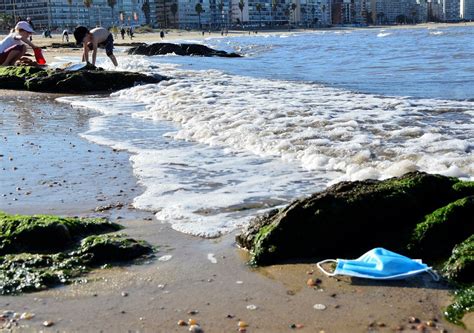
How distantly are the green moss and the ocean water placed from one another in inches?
69.0

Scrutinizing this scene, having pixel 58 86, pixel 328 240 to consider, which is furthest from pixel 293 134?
pixel 58 86

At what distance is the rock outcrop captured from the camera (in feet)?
12.1

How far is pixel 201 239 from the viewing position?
13.7ft

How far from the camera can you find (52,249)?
3949 millimetres

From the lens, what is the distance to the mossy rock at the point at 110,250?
3788 millimetres

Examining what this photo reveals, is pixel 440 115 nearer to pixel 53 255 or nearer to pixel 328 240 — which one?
pixel 328 240

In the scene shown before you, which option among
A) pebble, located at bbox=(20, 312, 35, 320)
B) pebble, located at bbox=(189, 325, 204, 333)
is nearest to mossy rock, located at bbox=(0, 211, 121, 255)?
pebble, located at bbox=(20, 312, 35, 320)

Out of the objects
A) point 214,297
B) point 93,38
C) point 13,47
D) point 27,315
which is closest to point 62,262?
point 27,315

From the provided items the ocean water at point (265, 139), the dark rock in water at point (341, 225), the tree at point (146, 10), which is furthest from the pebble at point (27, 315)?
the tree at point (146, 10)

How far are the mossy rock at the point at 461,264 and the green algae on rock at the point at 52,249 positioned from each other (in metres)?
1.82

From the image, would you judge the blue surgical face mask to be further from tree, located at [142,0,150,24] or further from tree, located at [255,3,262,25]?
tree, located at [255,3,262,25]

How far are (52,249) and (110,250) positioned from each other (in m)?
0.42

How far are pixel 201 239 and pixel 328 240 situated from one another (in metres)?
0.91

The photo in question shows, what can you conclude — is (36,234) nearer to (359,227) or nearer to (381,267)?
(359,227)
